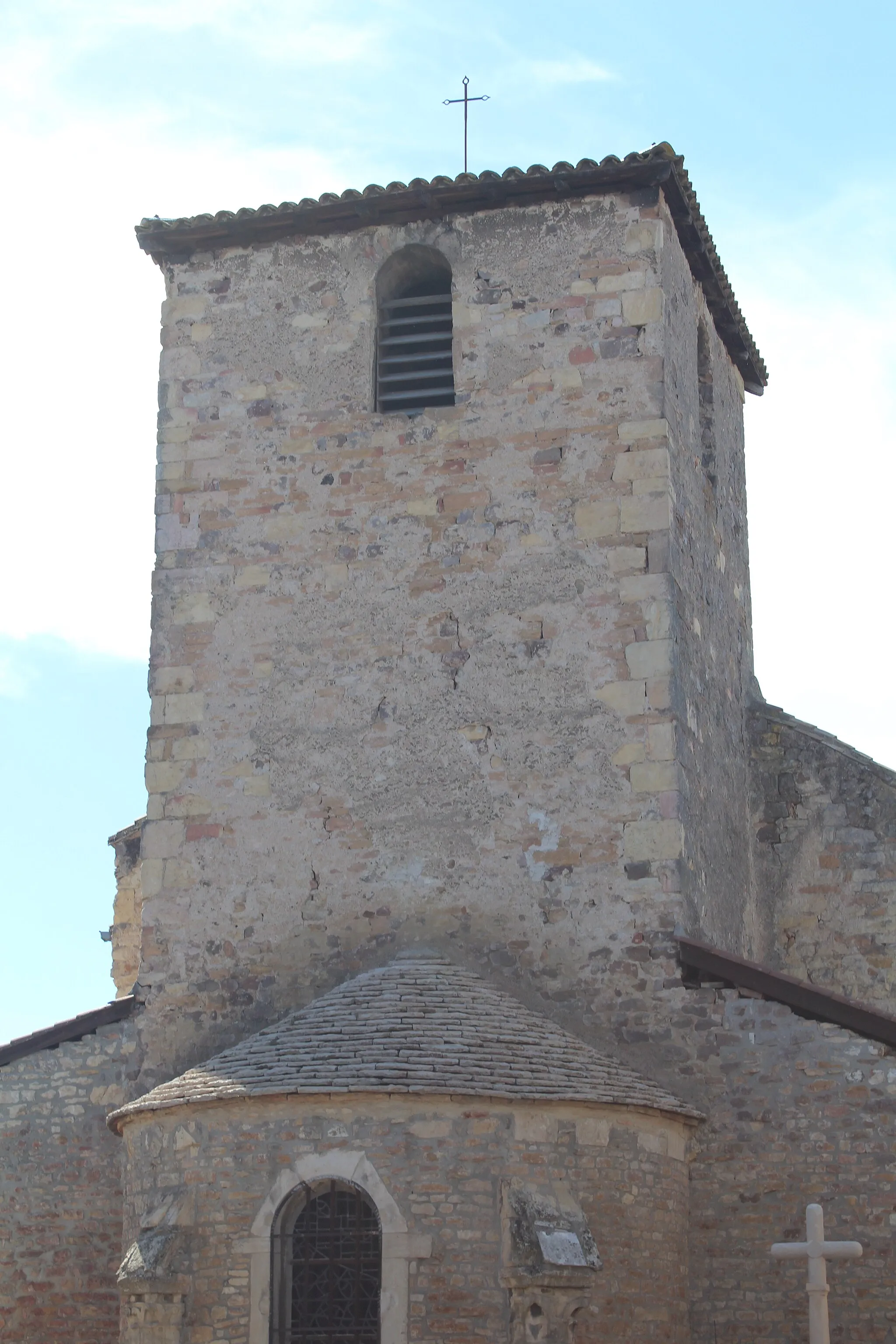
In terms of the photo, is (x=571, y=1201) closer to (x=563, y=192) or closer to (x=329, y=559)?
(x=329, y=559)

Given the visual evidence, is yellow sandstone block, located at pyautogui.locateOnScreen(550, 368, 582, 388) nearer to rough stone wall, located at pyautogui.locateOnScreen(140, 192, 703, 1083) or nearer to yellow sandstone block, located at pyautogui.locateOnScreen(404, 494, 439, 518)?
rough stone wall, located at pyautogui.locateOnScreen(140, 192, 703, 1083)

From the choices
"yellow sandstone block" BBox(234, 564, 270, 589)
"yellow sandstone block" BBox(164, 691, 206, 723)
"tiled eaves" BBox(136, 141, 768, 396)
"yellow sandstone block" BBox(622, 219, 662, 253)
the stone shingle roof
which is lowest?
the stone shingle roof

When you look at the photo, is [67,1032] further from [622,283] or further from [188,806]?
[622,283]

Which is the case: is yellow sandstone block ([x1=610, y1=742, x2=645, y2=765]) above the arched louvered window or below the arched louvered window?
below

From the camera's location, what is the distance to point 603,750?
1365 cm

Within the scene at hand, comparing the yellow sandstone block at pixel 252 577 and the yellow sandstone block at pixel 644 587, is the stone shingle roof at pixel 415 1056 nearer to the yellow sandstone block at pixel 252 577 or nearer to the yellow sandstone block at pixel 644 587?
the yellow sandstone block at pixel 644 587

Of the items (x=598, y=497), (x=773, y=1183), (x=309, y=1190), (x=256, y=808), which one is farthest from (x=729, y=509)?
(x=309, y=1190)

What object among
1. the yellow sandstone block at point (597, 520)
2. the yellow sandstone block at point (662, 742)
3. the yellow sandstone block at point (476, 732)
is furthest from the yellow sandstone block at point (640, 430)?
the yellow sandstone block at point (476, 732)

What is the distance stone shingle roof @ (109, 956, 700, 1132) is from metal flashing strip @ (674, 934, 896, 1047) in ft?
3.00

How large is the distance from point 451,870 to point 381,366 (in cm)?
424

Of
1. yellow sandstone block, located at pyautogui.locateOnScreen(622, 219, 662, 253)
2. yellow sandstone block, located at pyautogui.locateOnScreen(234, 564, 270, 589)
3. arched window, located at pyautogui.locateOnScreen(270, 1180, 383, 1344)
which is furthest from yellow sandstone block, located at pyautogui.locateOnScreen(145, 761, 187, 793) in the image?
yellow sandstone block, located at pyautogui.locateOnScreen(622, 219, 662, 253)

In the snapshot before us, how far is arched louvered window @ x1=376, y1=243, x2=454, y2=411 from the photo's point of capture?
49.4ft

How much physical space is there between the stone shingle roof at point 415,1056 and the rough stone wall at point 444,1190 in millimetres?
120

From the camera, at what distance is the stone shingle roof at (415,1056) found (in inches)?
448
